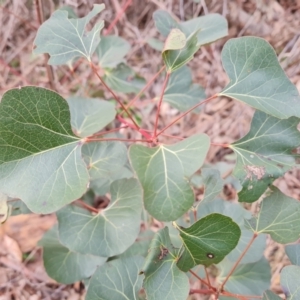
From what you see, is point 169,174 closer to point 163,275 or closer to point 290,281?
point 163,275

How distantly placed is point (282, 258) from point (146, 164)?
0.86 metres

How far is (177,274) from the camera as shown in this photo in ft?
2.51

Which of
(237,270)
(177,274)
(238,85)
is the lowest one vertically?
(237,270)

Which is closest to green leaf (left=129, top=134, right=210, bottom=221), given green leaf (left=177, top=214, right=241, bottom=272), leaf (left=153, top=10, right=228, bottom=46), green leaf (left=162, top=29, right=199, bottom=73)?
green leaf (left=177, top=214, right=241, bottom=272)

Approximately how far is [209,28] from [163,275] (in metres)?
0.62

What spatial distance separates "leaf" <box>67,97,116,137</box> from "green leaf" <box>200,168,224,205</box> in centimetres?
29

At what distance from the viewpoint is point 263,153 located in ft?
2.83

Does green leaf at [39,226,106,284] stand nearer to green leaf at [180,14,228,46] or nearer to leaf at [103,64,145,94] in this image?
leaf at [103,64,145,94]

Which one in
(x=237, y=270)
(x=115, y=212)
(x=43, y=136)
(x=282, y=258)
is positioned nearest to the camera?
(x=43, y=136)

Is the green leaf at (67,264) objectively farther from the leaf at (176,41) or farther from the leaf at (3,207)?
the leaf at (176,41)

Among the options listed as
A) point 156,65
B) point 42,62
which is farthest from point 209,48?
point 42,62

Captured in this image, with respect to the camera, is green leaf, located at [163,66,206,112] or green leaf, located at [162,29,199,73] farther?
green leaf, located at [163,66,206,112]

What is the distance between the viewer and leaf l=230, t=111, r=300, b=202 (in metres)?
0.82

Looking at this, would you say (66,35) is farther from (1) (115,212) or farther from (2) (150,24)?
(2) (150,24)
